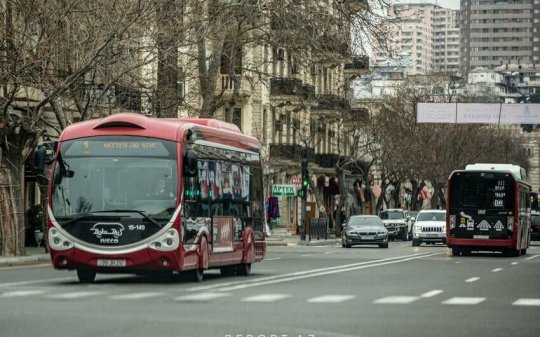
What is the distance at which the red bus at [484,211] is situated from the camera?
48.5 meters

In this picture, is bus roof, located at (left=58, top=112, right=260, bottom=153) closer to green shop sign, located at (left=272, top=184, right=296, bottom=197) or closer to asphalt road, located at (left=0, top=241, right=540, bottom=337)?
asphalt road, located at (left=0, top=241, right=540, bottom=337)

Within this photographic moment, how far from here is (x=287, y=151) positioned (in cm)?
8350

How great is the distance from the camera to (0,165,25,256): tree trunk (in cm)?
3725

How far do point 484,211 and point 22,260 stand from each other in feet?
60.8

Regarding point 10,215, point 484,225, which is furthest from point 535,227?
point 10,215

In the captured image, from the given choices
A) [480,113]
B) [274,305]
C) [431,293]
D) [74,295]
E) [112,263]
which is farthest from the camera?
[480,113]

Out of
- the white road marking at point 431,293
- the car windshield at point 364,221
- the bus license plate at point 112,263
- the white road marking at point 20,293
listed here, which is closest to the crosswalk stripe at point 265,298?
the white road marking at point 431,293

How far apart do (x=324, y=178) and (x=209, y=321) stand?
269 ft

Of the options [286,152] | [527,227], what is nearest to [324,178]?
[286,152]

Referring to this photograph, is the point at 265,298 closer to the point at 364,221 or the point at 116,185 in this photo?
the point at 116,185

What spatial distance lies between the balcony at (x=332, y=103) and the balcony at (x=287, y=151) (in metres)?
3.66

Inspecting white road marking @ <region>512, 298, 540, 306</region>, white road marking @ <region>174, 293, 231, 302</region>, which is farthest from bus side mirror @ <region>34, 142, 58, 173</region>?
white road marking @ <region>512, 298, 540, 306</region>

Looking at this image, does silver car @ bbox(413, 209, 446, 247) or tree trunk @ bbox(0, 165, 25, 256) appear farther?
silver car @ bbox(413, 209, 446, 247)

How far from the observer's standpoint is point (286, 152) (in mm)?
83438
